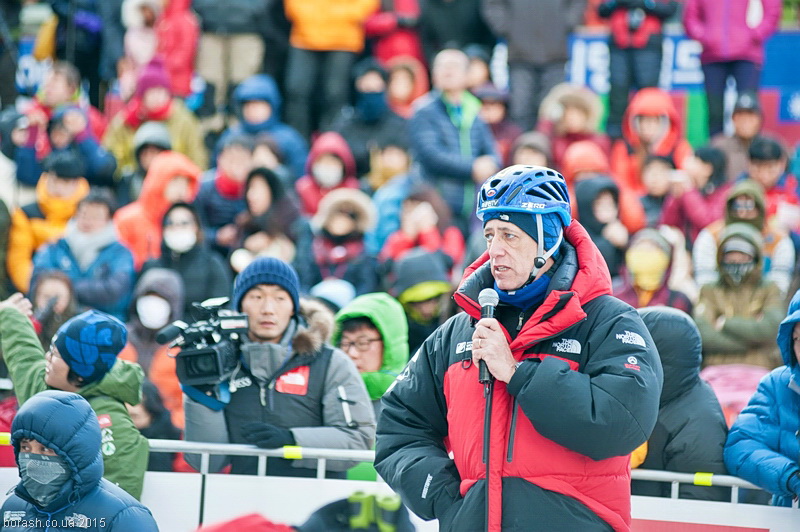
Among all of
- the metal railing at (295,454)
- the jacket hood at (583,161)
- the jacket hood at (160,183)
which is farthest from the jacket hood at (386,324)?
the jacket hood at (583,161)

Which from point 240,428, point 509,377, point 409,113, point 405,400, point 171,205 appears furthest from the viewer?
point 409,113

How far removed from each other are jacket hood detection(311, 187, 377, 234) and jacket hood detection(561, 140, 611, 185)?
1.84m

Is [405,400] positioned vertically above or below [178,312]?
above

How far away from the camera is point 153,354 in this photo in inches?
348

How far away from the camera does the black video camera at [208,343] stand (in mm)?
6109

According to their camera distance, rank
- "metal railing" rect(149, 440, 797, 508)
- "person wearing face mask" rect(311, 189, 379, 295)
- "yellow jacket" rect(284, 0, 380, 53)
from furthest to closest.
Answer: "yellow jacket" rect(284, 0, 380, 53), "person wearing face mask" rect(311, 189, 379, 295), "metal railing" rect(149, 440, 797, 508)

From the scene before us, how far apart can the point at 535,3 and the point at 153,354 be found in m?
5.99

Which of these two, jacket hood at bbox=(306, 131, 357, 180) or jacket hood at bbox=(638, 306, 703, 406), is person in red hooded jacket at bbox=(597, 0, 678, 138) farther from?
jacket hood at bbox=(638, 306, 703, 406)

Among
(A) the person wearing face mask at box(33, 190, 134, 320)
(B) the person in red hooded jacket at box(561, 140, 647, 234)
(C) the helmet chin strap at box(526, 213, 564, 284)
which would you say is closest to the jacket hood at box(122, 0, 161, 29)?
(A) the person wearing face mask at box(33, 190, 134, 320)

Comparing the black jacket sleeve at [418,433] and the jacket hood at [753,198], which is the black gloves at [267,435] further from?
the jacket hood at [753,198]

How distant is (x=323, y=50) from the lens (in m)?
13.1

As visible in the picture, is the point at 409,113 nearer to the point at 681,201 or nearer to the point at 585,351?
the point at 681,201

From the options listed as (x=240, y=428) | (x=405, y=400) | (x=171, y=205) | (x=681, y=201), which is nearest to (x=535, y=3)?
(x=681, y=201)

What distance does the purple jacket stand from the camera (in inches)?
488
